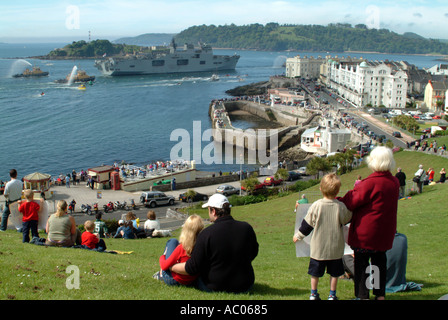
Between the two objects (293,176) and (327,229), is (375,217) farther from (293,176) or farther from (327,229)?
(293,176)

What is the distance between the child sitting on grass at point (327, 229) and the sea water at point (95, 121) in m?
33.8

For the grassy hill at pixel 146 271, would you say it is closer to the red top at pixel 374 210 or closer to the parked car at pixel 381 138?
the red top at pixel 374 210

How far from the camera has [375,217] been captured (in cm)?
454

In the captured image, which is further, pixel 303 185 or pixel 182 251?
pixel 303 185

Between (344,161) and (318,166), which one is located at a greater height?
(344,161)

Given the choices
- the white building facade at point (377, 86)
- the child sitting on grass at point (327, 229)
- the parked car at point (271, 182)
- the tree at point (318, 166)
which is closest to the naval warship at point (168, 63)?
the white building facade at point (377, 86)

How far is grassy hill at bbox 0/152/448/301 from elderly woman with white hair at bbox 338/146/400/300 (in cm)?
56

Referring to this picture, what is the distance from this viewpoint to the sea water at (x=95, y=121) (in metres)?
41.1

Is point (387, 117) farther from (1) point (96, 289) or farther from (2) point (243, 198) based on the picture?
(1) point (96, 289)

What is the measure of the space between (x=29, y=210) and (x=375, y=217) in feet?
19.7

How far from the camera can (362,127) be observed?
147ft

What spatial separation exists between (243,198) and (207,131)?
35335 millimetres

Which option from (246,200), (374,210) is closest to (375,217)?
(374,210)

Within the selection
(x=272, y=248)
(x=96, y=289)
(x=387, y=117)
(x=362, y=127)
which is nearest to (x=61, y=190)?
(x=272, y=248)
